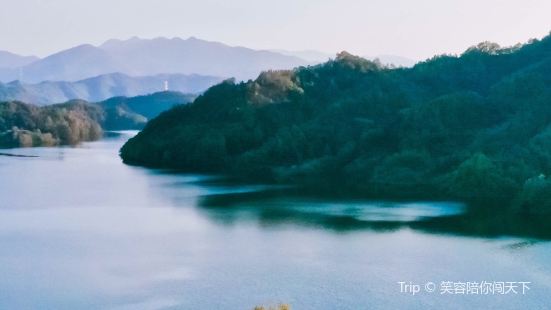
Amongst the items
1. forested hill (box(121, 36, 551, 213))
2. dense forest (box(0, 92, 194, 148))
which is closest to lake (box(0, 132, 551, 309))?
forested hill (box(121, 36, 551, 213))

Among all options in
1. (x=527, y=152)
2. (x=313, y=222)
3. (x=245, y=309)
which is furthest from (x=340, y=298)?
(x=527, y=152)

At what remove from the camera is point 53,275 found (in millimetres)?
20047

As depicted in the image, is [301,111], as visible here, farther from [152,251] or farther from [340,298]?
[340,298]

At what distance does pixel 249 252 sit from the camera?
22.8m

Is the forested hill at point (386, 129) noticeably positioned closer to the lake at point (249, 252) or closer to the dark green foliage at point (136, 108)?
the lake at point (249, 252)

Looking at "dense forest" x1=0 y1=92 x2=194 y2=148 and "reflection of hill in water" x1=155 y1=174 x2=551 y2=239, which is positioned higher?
"dense forest" x1=0 y1=92 x2=194 y2=148

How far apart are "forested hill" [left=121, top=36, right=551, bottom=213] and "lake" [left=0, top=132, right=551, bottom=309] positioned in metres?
6.27

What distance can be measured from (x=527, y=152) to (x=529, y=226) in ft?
44.4

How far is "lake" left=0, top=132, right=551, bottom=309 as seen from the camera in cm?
1780

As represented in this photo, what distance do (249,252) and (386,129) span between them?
91.1 ft

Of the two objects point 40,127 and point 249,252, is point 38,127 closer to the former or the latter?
point 40,127

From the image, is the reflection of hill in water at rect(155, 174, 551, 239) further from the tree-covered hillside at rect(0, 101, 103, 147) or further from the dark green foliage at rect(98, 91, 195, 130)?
the dark green foliage at rect(98, 91, 195, 130)

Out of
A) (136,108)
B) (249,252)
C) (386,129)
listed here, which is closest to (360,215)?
(249,252)

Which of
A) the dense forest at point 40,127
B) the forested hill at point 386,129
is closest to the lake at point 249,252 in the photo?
the forested hill at point 386,129
